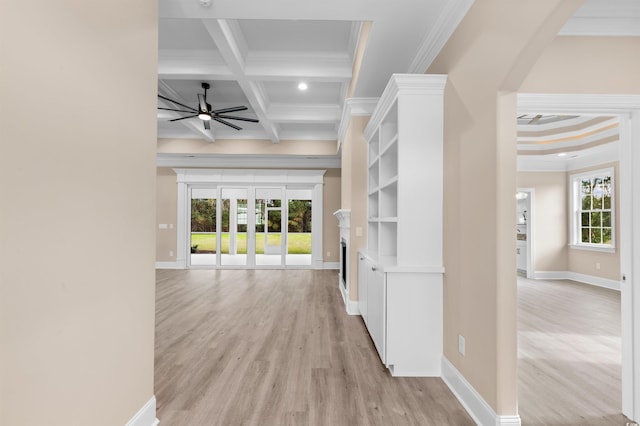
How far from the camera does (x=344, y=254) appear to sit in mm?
5145

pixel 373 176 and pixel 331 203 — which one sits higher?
pixel 373 176

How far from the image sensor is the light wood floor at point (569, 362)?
2025 mm

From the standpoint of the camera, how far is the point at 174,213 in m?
8.05

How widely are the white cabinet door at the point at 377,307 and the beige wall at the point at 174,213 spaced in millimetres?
4784

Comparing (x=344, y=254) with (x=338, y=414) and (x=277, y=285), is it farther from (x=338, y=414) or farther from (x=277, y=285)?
(x=338, y=414)

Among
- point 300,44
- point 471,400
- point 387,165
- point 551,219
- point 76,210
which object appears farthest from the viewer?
point 551,219

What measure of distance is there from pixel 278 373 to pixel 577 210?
759 cm

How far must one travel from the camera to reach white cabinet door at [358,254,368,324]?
356 cm

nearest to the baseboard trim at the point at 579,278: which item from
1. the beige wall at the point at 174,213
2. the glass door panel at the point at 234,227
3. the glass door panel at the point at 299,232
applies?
the beige wall at the point at 174,213

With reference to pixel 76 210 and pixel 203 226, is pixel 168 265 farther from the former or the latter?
pixel 76 210

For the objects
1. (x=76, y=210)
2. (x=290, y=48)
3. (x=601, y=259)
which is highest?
(x=290, y=48)

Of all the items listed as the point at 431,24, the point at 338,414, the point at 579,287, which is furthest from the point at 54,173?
the point at 579,287

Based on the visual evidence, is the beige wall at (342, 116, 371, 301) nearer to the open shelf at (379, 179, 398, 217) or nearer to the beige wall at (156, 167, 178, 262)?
the open shelf at (379, 179, 398, 217)

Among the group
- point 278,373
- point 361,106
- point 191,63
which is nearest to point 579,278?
point 361,106
